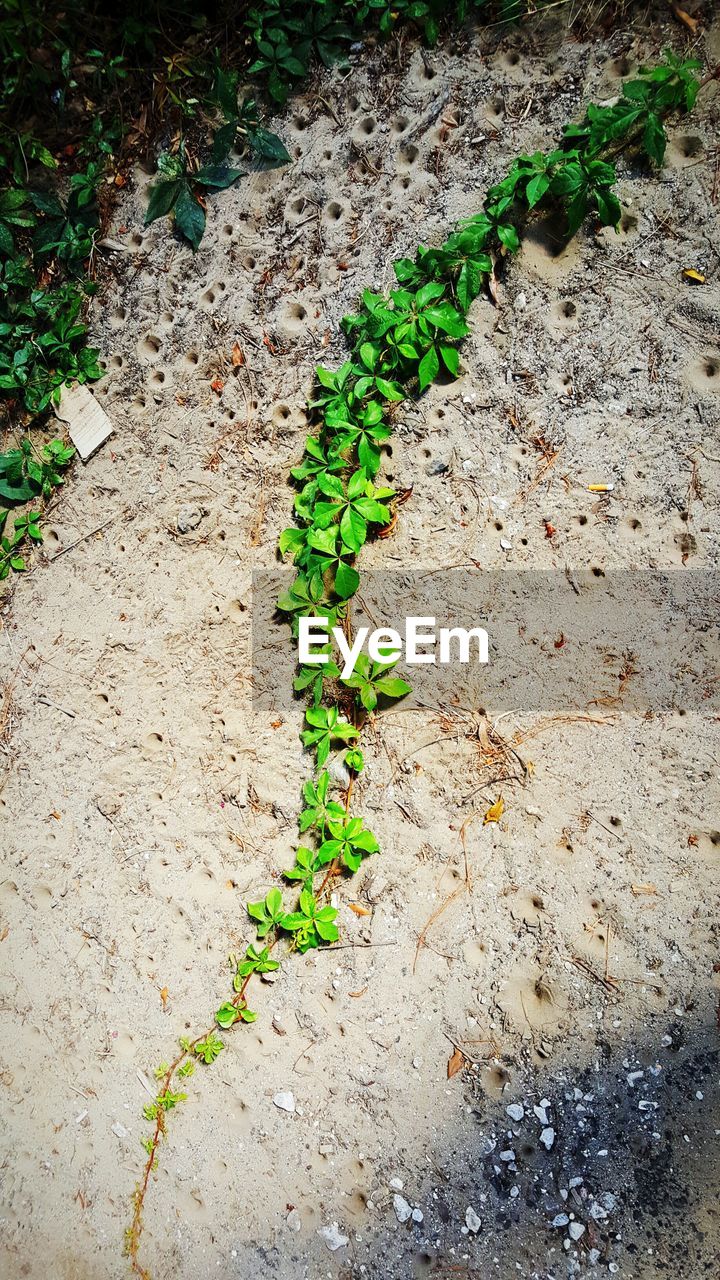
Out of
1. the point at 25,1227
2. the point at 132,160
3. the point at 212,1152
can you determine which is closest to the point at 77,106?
the point at 132,160

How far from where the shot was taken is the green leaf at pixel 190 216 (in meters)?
2.75

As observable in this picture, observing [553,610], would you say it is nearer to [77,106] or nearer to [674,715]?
[674,715]

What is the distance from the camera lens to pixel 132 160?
2854mm

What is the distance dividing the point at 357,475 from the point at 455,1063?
5.90 ft

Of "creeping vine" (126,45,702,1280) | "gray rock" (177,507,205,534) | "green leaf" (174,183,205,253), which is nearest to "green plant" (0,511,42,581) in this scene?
"gray rock" (177,507,205,534)

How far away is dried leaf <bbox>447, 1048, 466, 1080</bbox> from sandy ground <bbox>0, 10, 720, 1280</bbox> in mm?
33

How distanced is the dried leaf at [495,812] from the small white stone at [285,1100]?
3.30 ft

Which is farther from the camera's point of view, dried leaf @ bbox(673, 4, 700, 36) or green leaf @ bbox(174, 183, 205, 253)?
green leaf @ bbox(174, 183, 205, 253)

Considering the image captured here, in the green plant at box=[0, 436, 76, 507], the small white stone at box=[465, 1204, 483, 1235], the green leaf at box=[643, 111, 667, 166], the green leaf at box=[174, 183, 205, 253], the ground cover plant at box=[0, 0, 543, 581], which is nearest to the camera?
the small white stone at box=[465, 1204, 483, 1235]

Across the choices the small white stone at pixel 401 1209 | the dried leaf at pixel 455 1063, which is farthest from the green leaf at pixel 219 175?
the small white stone at pixel 401 1209

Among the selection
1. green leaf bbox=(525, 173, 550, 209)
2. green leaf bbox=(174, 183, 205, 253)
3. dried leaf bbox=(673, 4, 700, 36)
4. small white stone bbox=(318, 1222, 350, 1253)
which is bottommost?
small white stone bbox=(318, 1222, 350, 1253)

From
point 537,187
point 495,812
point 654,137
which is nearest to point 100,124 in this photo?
point 537,187

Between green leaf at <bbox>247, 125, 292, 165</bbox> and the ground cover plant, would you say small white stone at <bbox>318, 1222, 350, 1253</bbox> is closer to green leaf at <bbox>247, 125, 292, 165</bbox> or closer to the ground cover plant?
the ground cover plant

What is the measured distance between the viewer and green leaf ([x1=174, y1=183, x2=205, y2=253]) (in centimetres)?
275
